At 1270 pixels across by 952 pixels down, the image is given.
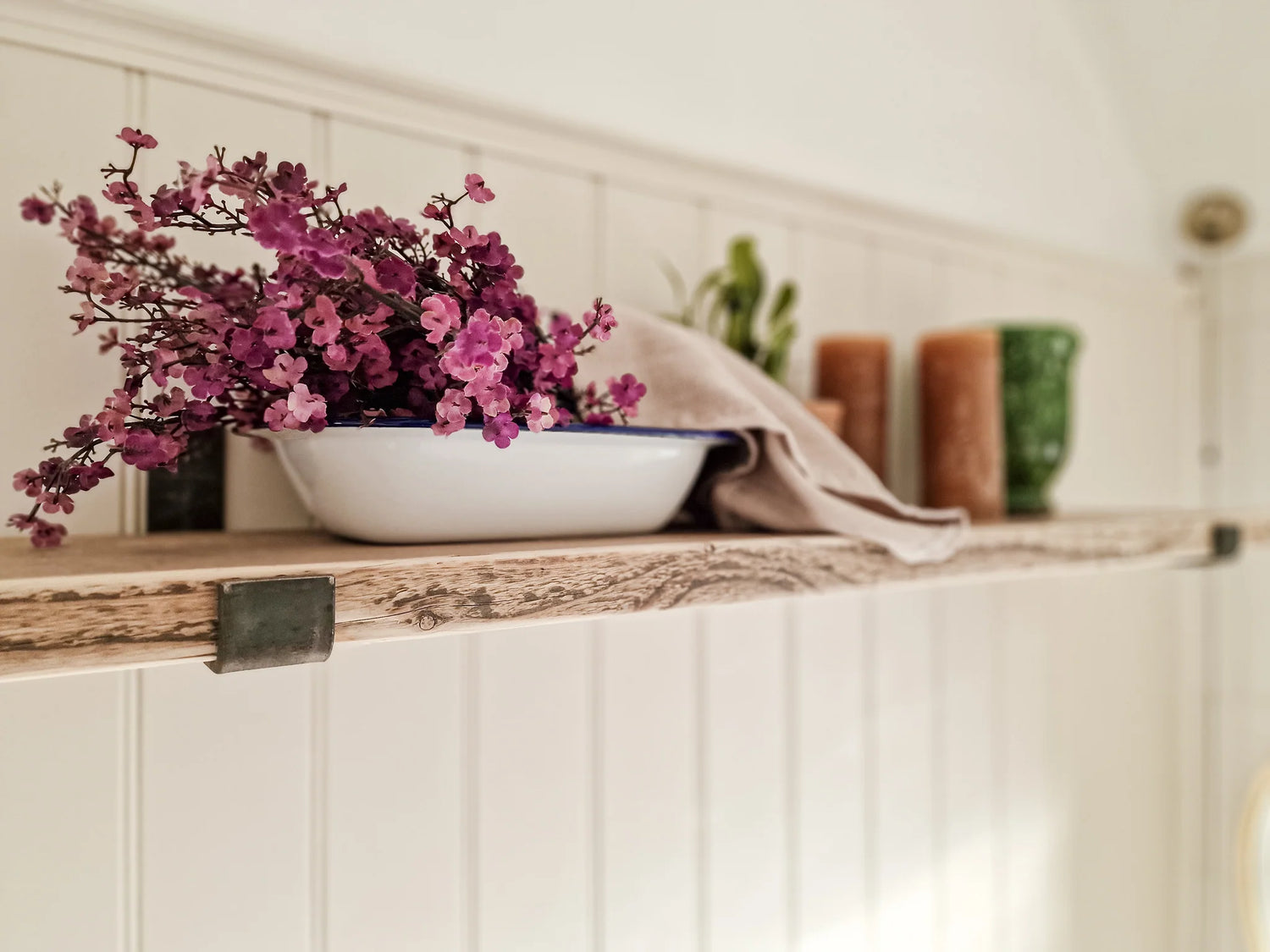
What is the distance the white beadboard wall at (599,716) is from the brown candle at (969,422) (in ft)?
0.41

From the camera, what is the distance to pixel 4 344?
594 mm

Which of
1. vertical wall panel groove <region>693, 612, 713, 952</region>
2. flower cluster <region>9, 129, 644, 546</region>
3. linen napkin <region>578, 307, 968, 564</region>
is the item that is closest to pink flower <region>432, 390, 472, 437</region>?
flower cluster <region>9, 129, 644, 546</region>

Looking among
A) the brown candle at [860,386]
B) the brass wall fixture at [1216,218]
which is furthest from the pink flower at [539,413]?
the brass wall fixture at [1216,218]

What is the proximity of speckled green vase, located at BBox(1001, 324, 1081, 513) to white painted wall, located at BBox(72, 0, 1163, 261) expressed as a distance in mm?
233

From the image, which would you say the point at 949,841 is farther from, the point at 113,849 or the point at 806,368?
the point at 113,849

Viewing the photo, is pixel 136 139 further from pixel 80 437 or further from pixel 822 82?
pixel 822 82

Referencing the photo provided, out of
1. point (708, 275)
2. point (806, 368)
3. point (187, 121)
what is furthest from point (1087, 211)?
point (187, 121)

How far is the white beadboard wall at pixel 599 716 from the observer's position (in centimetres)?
61

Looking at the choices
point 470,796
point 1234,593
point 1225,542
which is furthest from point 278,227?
point 1234,593

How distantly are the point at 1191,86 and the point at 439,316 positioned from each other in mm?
1378

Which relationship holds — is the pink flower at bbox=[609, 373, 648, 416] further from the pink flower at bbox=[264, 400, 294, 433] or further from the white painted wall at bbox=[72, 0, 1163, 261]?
the white painted wall at bbox=[72, 0, 1163, 261]

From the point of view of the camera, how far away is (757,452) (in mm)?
690

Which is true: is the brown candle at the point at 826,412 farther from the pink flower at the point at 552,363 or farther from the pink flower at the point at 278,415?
the pink flower at the point at 278,415

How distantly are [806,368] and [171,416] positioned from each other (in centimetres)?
69
